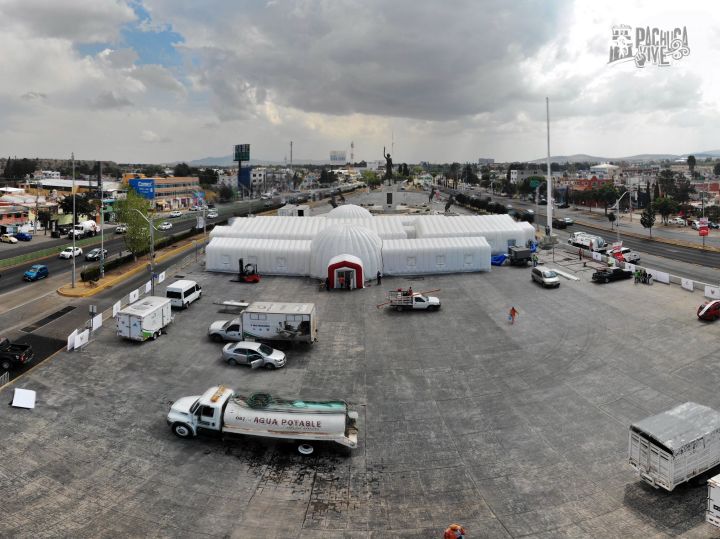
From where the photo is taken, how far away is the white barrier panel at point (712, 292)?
34.6 m

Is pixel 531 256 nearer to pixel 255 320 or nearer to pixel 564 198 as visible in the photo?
pixel 255 320

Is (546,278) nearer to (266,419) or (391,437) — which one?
(391,437)

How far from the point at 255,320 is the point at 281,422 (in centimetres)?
1088

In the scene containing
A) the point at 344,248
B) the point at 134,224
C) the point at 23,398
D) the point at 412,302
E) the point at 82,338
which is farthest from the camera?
the point at 134,224

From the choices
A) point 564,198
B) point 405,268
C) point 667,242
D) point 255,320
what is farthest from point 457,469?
point 564,198

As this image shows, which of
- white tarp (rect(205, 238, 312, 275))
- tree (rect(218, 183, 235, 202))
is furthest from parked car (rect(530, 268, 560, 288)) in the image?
tree (rect(218, 183, 235, 202))

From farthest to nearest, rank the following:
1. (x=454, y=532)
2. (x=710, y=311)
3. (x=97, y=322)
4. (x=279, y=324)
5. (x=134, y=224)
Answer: (x=134, y=224), (x=710, y=311), (x=97, y=322), (x=279, y=324), (x=454, y=532)

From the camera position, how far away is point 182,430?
18281mm

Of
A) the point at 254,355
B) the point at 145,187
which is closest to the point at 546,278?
the point at 254,355

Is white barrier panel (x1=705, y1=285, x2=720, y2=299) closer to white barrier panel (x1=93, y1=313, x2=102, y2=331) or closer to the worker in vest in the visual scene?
the worker in vest

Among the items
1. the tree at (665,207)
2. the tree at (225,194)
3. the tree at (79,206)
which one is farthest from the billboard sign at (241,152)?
the tree at (665,207)

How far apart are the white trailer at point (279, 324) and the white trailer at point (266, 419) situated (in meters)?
8.17

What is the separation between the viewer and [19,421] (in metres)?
19.4

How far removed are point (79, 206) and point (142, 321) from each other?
251 ft
